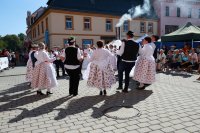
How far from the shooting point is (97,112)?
197 inches

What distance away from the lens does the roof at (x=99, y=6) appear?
26.4 metres

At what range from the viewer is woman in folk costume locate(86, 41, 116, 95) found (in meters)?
6.54

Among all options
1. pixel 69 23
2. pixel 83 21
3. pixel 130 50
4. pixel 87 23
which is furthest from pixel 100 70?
pixel 87 23

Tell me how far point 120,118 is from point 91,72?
7.91 feet

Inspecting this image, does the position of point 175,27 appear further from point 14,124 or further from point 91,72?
point 14,124

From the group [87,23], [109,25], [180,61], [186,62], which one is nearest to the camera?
[186,62]

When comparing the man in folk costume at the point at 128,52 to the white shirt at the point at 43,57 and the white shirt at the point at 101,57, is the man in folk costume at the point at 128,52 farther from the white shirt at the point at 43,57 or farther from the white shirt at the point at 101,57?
the white shirt at the point at 43,57

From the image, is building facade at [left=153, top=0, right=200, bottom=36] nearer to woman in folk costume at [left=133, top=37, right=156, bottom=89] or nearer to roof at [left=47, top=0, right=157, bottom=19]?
roof at [left=47, top=0, right=157, bottom=19]

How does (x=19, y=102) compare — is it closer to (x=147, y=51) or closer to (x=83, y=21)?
(x=147, y=51)

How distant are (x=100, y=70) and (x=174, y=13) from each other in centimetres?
3130

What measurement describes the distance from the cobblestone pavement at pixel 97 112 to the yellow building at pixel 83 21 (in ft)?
64.4

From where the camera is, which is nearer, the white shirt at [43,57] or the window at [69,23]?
the white shirt at [43,57]

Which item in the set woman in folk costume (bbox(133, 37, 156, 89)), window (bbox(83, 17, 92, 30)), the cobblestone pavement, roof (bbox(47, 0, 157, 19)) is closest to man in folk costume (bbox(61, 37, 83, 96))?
the cobblestone pavement

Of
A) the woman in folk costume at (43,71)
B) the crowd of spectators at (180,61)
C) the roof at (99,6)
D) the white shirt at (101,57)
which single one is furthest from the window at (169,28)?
the woman in folk costume at (43,71)
